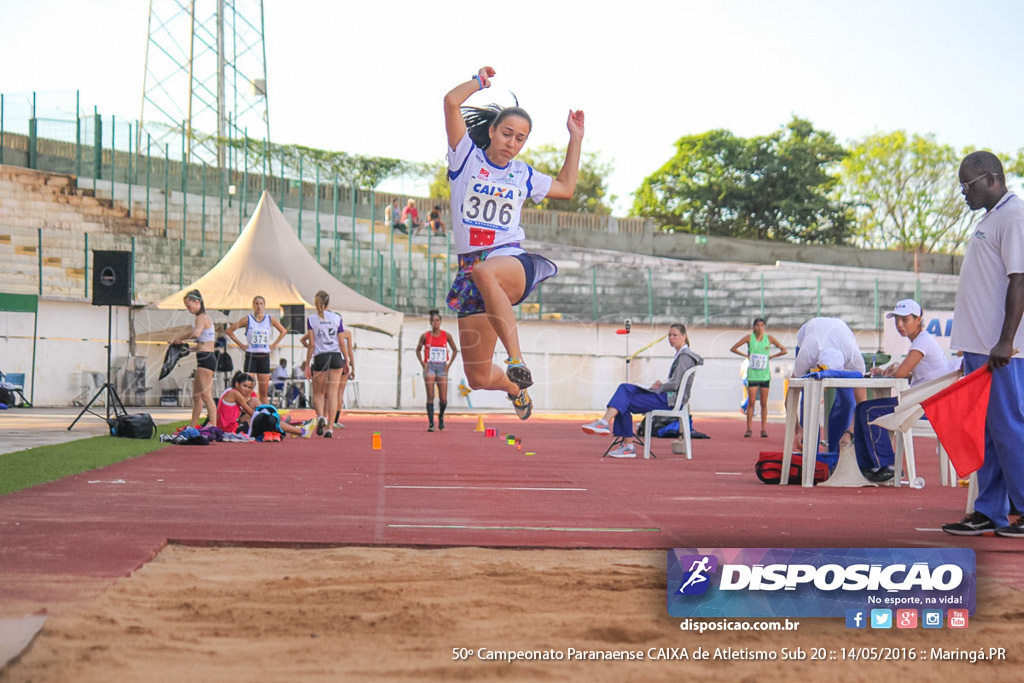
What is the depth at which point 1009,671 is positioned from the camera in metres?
2.99

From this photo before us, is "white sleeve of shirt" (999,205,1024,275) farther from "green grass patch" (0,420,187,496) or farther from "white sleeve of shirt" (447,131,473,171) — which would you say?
"green grass patch" (0,420,187,496)

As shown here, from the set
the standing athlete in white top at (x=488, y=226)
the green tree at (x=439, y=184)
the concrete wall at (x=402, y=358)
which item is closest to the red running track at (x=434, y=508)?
the standing athlete in white top at (x=488, y=226)

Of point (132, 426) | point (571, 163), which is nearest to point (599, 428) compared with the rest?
point (132, 426)

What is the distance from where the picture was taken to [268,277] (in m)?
18.6

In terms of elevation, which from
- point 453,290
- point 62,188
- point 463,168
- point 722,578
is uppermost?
point 62,188

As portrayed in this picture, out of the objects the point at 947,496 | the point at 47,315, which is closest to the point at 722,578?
the point at 947,496

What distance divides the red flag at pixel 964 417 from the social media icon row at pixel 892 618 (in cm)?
224

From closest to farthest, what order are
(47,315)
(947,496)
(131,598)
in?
(131,598)
(947,496)
(47,315)

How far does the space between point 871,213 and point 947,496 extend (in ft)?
157

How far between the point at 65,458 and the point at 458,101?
6218mm

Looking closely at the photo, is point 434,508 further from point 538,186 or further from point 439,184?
point 439,184

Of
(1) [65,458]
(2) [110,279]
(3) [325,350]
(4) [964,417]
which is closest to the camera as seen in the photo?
(4) [964,417]

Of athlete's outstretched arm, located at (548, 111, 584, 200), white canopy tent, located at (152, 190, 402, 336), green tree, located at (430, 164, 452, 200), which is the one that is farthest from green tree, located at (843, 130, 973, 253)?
athlete's outstretched arm, located at (548, 111, 584, 200)

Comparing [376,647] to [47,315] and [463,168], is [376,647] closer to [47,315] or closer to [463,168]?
[463,168]
